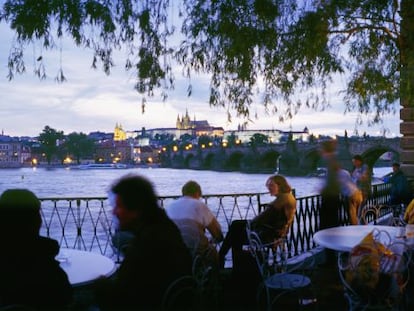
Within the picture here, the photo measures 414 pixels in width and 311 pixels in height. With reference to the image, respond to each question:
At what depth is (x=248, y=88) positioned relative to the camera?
17.0ft

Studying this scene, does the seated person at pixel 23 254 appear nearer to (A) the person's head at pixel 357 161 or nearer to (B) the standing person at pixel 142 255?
(B) the standing person at pixel 142 255

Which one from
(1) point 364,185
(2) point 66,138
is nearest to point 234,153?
(2) point 66,138

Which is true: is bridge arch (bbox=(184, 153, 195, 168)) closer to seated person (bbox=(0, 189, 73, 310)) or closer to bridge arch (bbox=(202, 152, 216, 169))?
bridge arch (bbox=(202, 152, 216, 169))

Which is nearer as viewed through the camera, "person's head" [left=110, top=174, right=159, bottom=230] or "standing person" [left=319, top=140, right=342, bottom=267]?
"person's head" [left=110, top=174, right=159, bottom=230]

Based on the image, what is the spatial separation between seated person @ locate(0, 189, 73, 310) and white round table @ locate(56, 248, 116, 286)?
1.57ft

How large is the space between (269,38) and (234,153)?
246 feet

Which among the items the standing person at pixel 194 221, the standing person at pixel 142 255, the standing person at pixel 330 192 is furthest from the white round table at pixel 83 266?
the standing person at pixel 330 192

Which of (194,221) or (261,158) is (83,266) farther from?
(261,158)

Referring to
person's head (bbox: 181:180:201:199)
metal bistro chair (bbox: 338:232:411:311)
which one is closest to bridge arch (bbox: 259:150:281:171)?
person's head (bbox: 181:180:201:199)

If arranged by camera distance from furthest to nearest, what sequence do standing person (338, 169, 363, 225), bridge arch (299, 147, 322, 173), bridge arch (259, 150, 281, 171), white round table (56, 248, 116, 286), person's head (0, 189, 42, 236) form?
1. bridge arch (259, 150, 281, 171)
2. bridge arch (299, 147, 322, 173)
3. standing person (338, 169, 363, 225)
4. white round table (56, 248, 116, 286)
5. person's head (0, 189, 42, 236)

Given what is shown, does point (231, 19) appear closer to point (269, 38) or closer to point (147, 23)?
point (269, 38)

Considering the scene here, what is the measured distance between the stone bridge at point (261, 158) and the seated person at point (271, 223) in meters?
41.0

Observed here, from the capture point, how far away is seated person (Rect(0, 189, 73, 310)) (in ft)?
7.86

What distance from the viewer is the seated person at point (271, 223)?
487 centimetres
